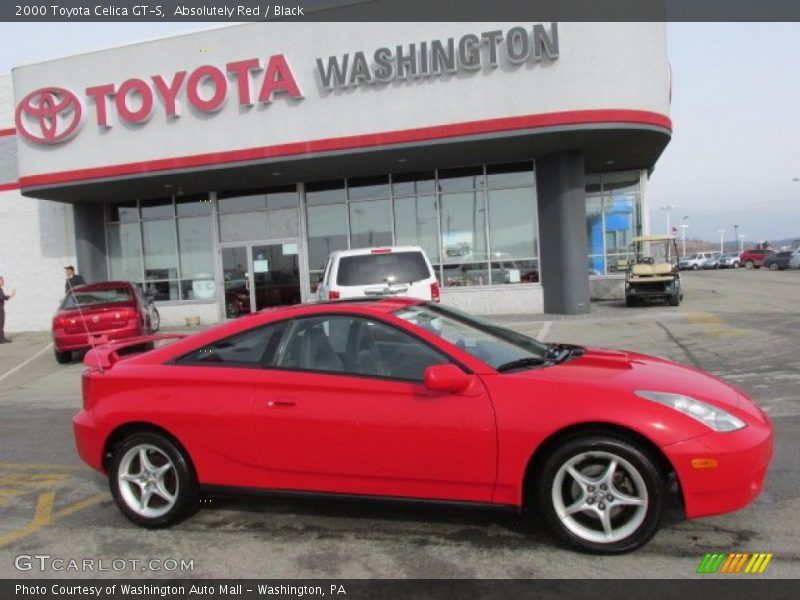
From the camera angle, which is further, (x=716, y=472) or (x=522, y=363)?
(x=522, y=363)

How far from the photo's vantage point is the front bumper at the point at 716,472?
3.45 meters

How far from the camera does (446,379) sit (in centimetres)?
366

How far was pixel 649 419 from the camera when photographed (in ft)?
11.5

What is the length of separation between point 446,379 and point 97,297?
38.7ft

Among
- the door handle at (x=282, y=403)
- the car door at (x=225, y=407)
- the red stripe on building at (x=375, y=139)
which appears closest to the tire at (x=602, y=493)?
the door handle at (x=282, y=403)

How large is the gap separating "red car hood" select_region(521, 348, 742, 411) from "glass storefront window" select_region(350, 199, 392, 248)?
1437 centimetres

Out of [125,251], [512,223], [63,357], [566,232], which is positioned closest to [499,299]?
[512,223]

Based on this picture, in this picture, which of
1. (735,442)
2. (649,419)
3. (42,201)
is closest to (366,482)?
(649,419)

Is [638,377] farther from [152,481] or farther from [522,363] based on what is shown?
[152,481]

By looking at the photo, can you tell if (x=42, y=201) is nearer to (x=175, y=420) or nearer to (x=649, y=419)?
(x=175, y=420)

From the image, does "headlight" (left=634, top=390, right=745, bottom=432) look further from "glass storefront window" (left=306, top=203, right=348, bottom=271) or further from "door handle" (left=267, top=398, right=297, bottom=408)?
"glass storefront window" (left=306, top=203, right=348, bottom=271)

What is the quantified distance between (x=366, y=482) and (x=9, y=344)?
17052mm

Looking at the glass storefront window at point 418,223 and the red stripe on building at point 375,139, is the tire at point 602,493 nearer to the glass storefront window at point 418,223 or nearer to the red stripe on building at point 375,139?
the red stripe on building at point 375,139
